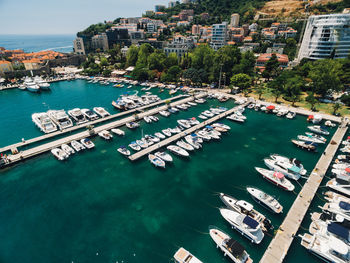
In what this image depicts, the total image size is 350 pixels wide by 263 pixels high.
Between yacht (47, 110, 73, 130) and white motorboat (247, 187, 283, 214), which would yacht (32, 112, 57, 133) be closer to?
yacht (47, 110, 73, 130)

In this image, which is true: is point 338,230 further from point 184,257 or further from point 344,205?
point 184,257

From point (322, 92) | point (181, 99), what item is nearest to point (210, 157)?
point (181, 99)

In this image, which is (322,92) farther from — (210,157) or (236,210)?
(236,210)

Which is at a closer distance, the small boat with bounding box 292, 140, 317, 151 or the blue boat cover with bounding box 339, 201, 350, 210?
the blue boat cover with bounding box 339, 201, 350, 210

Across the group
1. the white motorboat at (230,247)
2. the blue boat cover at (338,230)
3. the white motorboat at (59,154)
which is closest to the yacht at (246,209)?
the white motorboat at (230,247)

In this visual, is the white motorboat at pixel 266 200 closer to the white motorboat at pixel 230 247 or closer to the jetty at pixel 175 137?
the white motorboat at pixel 230 247

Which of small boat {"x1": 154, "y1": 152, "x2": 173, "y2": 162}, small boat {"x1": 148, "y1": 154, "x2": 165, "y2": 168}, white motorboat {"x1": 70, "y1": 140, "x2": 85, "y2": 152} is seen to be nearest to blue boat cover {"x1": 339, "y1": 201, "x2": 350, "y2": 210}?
small boat {"x1": 154, "y1": 152, "x2": 173, "y2": 162}
